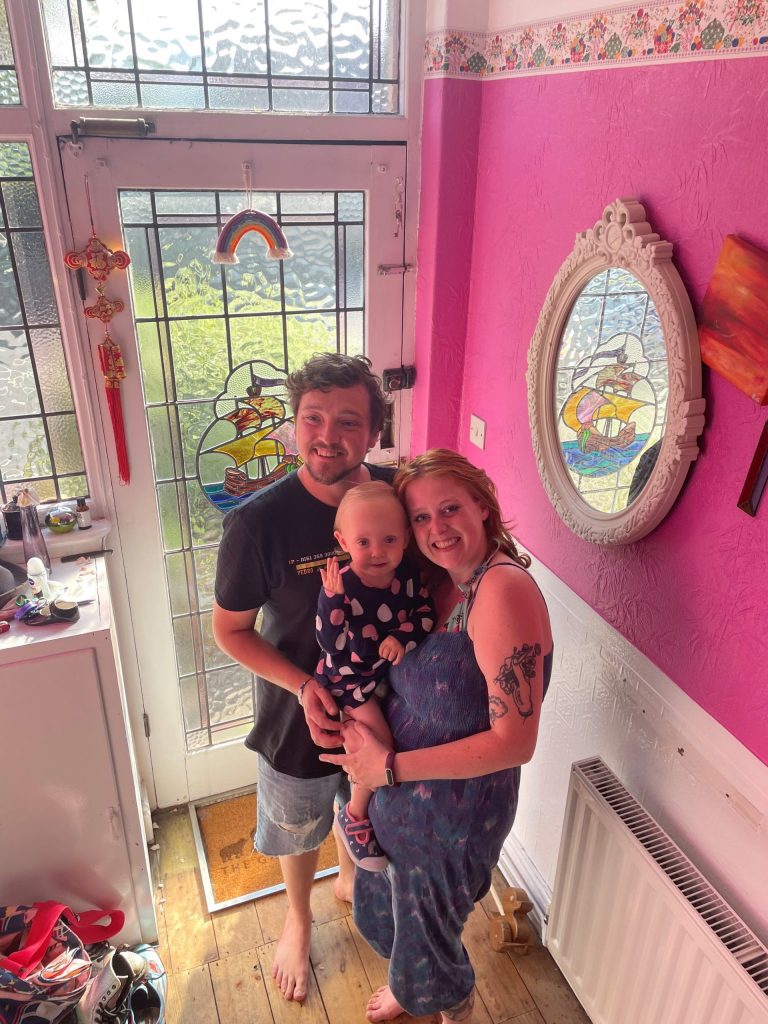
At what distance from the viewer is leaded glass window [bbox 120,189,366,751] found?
190 centimetres

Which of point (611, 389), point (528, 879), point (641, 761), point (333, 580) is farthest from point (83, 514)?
point (528, 879)

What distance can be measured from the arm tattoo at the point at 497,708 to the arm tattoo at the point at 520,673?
2cm

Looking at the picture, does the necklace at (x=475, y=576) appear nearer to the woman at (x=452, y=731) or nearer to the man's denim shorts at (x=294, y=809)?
the woman at (x=452, y=731)

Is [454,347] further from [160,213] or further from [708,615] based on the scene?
[708,615]

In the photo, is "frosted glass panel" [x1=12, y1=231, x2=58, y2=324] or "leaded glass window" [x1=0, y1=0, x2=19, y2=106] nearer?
"leaded glass window" [x1=0, y1=0, x2=19, y2=106]

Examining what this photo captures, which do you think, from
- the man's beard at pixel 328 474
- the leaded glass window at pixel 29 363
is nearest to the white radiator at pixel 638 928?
the man's beard at pixel 328 474

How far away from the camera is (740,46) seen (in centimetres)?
112

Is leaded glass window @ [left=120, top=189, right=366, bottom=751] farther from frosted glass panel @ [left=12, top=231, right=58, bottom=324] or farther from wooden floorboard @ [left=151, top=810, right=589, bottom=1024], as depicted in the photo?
wooden floorboard @ [left=151, top=810, right=589, bottom=1024]

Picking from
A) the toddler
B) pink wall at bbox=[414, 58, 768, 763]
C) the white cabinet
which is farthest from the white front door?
the toddler

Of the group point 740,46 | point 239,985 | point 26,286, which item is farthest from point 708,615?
point 26,286

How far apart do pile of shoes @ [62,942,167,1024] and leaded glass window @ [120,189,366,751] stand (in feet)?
2.82

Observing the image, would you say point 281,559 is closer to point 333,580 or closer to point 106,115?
point 333,580

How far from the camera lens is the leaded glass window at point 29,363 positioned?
5.75 ft

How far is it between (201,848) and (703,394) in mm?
2033
